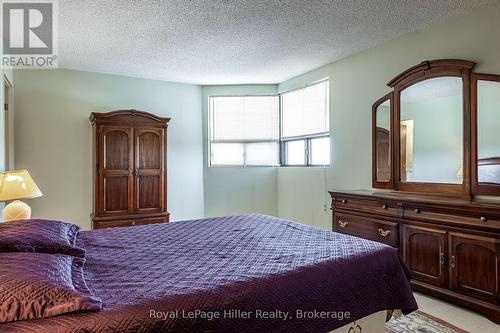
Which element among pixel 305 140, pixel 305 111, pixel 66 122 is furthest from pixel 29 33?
pixel 305 140

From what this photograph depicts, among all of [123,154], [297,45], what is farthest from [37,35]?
[297,45]

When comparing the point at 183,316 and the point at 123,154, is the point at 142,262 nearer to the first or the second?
the point at 183,316

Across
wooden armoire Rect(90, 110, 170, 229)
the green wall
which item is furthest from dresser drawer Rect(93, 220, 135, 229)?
the green wall

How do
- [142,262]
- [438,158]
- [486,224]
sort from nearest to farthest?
[142,262], [486,224], [438,158]

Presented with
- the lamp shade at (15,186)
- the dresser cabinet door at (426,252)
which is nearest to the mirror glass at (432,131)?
the dresser cabinet door at (426,252)

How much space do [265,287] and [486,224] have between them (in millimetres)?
1958

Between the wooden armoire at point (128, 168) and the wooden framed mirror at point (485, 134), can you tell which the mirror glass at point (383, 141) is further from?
the wooden armoire at point (128, 168)

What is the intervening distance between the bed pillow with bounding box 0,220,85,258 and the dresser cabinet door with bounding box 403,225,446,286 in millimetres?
2663

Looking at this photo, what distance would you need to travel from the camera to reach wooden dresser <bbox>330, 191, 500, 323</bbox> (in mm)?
2422

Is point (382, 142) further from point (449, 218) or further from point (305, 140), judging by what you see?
point (305, 140)

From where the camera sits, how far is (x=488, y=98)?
2764 millimetres

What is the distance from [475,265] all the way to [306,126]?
9.60ft

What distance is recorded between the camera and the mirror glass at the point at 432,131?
2992 millimetres

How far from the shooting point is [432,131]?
322 centimetres
